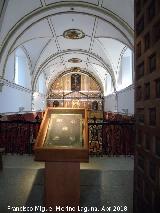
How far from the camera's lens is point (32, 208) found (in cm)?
357

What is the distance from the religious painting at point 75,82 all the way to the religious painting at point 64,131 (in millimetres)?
22099

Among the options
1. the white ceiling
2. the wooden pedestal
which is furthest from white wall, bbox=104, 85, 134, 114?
the wooden pedestal

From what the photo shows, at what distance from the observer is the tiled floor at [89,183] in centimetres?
377

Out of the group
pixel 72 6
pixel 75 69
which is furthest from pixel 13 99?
pixel 75 69

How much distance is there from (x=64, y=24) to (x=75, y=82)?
14.2 m

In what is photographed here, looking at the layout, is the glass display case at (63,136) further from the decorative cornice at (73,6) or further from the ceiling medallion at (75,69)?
the ceiling medallion at (75,69)

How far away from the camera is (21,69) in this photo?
50.7ft

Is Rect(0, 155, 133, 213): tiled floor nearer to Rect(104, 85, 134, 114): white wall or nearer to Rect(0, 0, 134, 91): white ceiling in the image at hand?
Rect(0, 0, 134, 91): white ceiling

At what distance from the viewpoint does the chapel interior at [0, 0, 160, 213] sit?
3.05 m

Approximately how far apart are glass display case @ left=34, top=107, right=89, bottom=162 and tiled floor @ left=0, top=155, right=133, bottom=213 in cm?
88

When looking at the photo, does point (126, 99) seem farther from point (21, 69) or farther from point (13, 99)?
point (21, 69)

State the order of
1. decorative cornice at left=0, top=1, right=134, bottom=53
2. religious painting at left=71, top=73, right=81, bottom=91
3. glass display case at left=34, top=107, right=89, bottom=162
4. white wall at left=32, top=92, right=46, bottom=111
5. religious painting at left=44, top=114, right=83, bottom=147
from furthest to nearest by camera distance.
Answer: religious painting at left=71, top=73, right=81, bottom=91
white wall at left=32, top=92, right=46, bottom=111
decorative cornice at left=0, top=1, right=134, bottom=53
religious painting at left=44, top=114, right=83, bottom=147
glass display case at left=34, top=107, right=89, bottom=162

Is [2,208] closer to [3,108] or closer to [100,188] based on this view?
[100,188]

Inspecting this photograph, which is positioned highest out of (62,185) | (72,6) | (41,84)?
(72,6)
